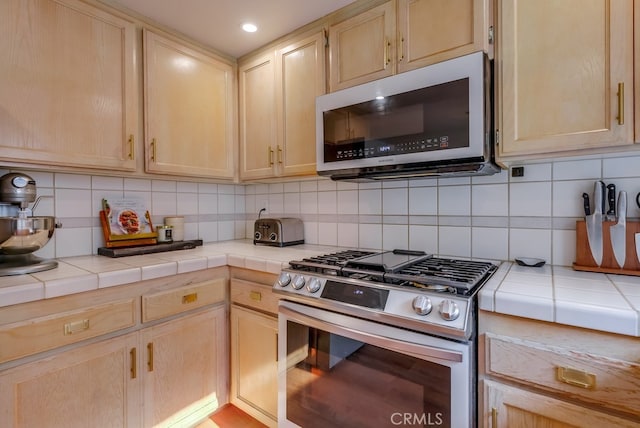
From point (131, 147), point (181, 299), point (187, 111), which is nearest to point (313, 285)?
point (181, 299)

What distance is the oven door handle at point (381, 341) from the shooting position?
907 mm

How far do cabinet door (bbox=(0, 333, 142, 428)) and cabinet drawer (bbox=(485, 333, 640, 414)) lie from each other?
1395 mm

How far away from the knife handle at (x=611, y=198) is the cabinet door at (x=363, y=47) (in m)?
0.97

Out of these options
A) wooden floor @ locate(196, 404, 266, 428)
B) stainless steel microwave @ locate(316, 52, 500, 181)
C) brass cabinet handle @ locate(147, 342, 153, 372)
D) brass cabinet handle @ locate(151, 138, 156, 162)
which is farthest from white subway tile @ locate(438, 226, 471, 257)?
brass cabinet handle @ locate(151, 138, 156, 162)

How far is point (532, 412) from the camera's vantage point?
864mm

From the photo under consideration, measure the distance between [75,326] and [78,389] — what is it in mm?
246

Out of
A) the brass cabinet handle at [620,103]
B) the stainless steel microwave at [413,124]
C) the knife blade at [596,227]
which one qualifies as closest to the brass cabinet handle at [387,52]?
the stainless steel microwave at [413,124]

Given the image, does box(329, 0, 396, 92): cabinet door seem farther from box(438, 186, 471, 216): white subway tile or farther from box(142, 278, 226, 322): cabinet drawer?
box(142, 278, 226, 322): cabinet drawer

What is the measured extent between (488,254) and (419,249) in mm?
327

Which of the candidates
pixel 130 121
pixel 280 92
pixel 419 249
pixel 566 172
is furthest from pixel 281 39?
pixel 566 172

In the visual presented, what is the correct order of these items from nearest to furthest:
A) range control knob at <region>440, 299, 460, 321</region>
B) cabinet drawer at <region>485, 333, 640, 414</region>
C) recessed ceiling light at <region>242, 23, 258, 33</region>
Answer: cabinet drawer at <region>485, 333, 640, 414</region> → range control knob at <region>440, 299, 460, 321</region> → recessed ceiling light at <region>242, 23, 258, 33</region>

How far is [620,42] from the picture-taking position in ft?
3.16

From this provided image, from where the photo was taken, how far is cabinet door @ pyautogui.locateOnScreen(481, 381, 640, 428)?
0.79m

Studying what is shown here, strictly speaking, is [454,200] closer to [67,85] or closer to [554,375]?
[554,375]
